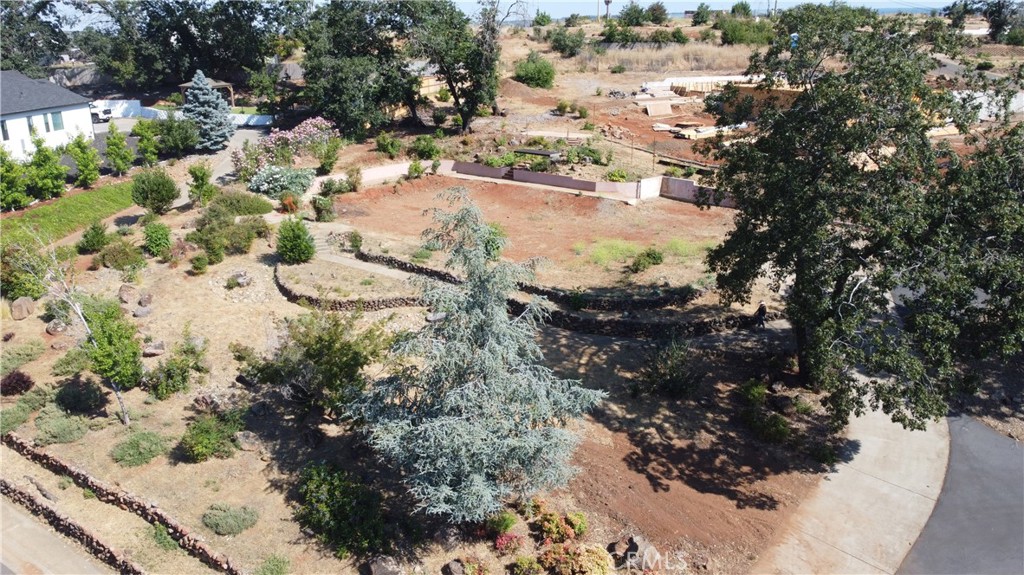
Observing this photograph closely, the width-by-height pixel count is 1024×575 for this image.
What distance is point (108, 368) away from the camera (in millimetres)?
17828

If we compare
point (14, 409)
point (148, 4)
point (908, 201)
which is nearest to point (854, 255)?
point (908, 201)

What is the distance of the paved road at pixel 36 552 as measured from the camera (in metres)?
14.8

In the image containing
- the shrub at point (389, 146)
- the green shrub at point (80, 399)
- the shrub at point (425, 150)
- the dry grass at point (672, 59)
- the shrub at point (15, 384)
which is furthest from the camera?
the dry grass at point (672, 59)

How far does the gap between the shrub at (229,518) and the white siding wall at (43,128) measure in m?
33.4

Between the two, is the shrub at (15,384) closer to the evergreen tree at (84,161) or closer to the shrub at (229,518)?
the shrub at (229,518)

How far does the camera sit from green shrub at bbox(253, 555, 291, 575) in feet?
45.5

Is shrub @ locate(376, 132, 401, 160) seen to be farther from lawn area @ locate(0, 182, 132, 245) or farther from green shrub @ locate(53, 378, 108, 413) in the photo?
green shrub @ locate(53, 378, 108, 413)

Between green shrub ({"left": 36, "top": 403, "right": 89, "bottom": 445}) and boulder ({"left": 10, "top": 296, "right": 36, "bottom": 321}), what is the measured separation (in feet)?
25.3

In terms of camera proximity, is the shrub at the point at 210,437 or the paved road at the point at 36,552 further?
the shrub at the point at 210,437

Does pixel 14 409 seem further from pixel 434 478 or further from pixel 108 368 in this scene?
pixel 434 478

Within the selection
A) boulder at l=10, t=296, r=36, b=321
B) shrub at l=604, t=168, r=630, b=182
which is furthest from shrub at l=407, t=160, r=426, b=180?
boulder at l=10, t=296, r=36, b=321

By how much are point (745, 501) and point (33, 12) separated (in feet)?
271

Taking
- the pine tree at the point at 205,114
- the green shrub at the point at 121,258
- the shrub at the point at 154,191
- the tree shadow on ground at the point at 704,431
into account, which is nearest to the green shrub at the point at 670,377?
the tree shadow on ground at the point at 704,431

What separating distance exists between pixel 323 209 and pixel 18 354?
1469 centimetres
